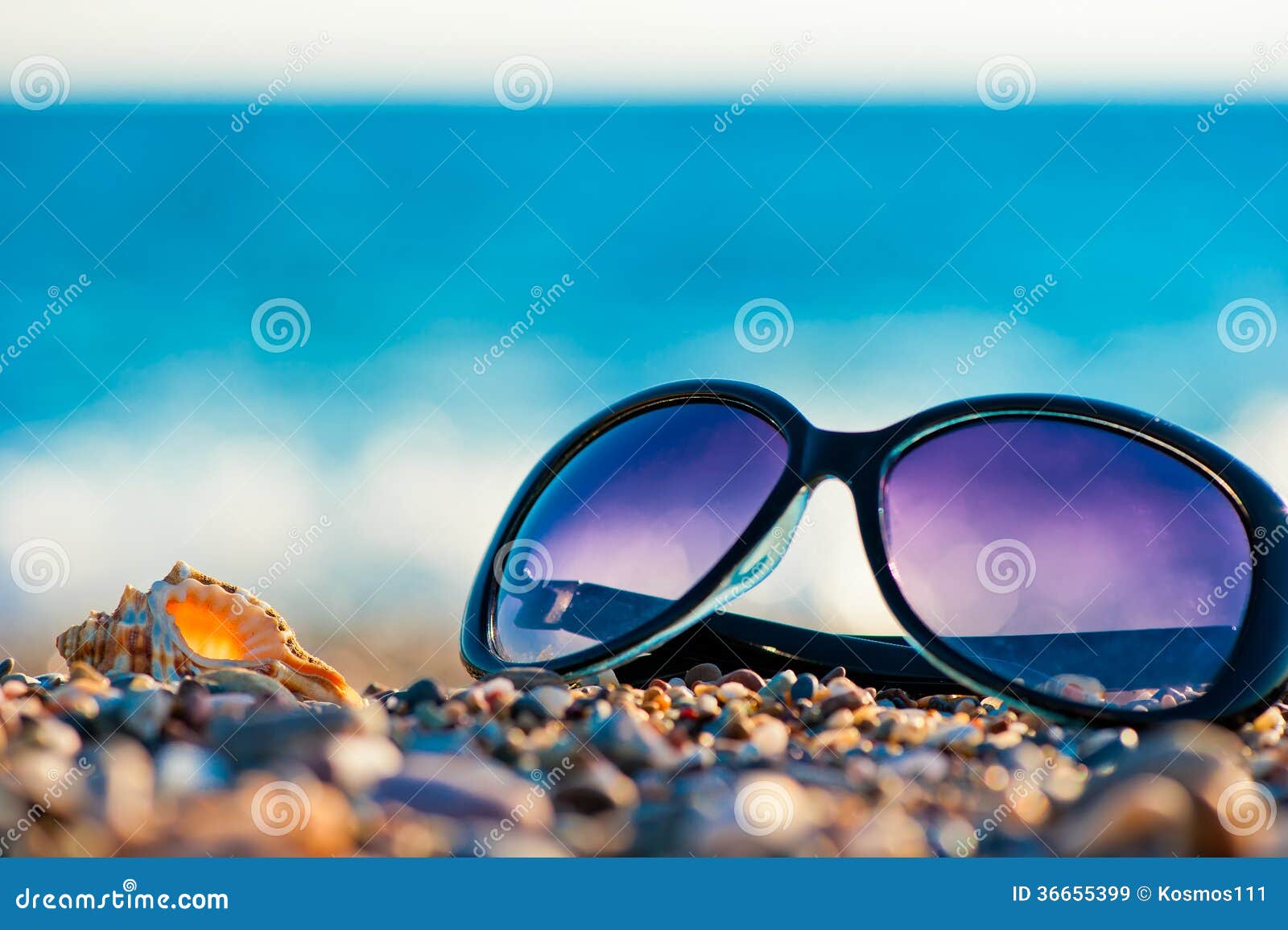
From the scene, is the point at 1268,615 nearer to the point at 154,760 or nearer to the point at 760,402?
the point at 760,402

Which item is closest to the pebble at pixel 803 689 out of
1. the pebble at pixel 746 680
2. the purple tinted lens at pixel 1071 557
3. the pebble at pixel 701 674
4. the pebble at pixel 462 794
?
the pebble at pixel 746 680

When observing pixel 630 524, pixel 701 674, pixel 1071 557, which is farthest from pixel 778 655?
pixel 1071 557

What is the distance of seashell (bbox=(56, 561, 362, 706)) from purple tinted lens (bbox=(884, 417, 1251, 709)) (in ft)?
2.95

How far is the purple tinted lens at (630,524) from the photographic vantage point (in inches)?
69.6

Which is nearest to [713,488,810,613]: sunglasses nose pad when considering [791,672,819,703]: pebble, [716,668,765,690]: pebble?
[716,668,765,690]: pebble

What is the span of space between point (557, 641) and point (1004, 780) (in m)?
0.86

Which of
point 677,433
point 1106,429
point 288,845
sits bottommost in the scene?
point 288,845

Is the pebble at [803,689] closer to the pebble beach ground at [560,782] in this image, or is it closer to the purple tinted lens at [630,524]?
the pebble beach ground at [560,782]

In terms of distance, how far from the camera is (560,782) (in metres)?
1.02

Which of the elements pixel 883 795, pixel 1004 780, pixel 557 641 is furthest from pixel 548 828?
pixel 557 641

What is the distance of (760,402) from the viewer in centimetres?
188

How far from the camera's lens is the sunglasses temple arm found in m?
2.05

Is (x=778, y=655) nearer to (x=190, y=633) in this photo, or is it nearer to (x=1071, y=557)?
(x=1071, y=557)

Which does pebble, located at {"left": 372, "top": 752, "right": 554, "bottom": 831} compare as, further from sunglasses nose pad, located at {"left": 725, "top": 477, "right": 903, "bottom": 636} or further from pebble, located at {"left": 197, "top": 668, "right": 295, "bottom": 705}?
sunglasses nose pad, located at {"left": 725, "top": 477, "right": 903, "bottom": 636}
